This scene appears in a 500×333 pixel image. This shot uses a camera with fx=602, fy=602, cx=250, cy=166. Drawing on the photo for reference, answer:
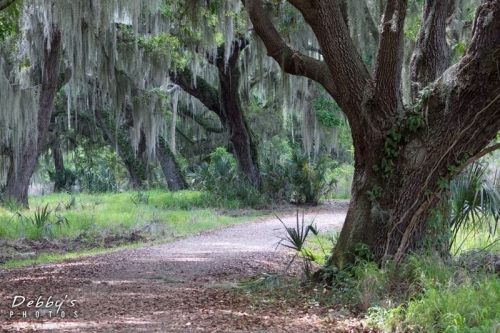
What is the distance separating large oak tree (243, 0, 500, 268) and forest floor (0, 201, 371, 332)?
128 cm

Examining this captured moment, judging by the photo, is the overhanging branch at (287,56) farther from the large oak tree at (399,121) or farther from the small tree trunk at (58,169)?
the small tree trunk at (58,169)

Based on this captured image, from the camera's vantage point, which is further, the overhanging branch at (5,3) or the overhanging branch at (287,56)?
the overhanging branch at (5,3)

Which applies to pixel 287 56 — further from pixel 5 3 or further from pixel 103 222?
pixel 103 222

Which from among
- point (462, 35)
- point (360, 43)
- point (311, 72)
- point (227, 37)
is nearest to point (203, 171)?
point (227, 37)

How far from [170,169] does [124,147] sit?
228 centimetres

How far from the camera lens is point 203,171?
19.7 meters

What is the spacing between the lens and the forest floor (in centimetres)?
523

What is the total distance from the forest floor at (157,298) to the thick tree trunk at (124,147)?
44.1ft

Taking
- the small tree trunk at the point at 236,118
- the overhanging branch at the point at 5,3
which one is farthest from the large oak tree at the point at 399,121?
the small tree trunk at the point at 236,118

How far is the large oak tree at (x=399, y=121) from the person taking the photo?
20.7ft

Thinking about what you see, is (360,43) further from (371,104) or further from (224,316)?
(224,316)

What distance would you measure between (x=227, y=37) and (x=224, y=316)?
34.1 ft

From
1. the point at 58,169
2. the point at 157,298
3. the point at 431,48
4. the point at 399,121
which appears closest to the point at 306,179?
the point at 431,48

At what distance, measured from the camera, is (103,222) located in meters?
13.3
